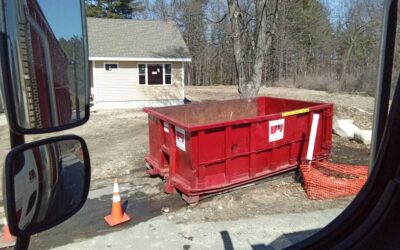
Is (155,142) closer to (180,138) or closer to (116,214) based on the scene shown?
(180,138)

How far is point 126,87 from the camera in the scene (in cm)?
2022

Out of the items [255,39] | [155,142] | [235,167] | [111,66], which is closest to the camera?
[235,167]

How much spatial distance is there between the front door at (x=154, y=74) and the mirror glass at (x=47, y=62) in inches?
781

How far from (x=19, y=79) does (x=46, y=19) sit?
260 mm

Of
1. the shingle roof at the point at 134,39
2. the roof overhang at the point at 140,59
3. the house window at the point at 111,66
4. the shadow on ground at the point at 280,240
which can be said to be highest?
the shingle roof at the point at 134,39

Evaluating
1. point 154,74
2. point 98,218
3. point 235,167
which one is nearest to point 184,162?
point 235,167

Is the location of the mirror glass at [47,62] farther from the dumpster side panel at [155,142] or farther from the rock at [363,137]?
the rock at [363,137]

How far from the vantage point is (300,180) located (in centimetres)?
729

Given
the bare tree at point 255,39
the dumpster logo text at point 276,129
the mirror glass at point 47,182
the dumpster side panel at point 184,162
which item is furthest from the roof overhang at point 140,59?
the mirror glass at point 47,182

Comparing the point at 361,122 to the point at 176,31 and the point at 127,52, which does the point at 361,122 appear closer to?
the point at 127,52

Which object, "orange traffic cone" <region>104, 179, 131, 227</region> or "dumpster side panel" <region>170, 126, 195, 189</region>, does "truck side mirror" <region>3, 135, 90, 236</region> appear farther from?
"dumpster side panel" <region>170, 126, 195, 189</region>

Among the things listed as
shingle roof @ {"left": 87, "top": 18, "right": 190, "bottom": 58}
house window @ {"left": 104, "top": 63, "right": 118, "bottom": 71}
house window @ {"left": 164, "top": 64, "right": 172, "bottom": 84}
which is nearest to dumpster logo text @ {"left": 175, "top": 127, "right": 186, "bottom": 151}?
shingle roof @ {"left": 87, "top": 18, "right": 190, "bottom": 58}

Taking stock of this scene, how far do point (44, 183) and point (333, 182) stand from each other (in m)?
5.97

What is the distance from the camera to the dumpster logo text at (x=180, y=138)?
6452mm
